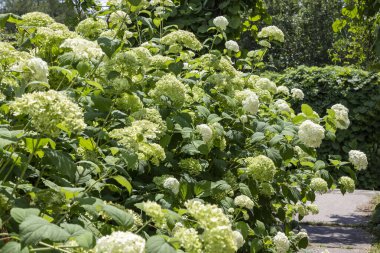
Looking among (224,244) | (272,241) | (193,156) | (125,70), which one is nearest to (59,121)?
(224,244)

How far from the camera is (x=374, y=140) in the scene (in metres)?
9.33

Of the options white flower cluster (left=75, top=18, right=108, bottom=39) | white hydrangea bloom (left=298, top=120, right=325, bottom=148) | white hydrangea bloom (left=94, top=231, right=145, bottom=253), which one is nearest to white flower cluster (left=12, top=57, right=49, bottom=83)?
white hydrangea bloom (left=94, top=231, right=145, bottom=253)

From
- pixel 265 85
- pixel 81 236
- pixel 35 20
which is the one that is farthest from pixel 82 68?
pixel 265 85

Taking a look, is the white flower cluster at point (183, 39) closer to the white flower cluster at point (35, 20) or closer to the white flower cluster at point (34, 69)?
the white flower cluster at point (35, 20)

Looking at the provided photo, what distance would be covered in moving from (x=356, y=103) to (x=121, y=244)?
8635 millimetres

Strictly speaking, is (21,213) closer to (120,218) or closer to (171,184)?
(120,218)

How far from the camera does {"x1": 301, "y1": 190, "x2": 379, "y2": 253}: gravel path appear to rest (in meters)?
5.52

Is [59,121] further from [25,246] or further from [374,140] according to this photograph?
[374,140]

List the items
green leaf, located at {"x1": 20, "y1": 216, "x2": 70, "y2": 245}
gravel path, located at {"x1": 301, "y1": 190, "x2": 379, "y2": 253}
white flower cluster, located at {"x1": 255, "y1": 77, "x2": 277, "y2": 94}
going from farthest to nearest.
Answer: gravel path, located at {"x1": 301, "y1": 190, "x2": 379, "y2": 253}
white flower cluster, located at {"x1": 255, "y1": 77, "x2": 277, "y2": 94}
green leaf, located at {"x1": 20, "y1": 216, "x2": 70, "y2": 245}

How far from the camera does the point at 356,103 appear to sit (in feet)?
30.5

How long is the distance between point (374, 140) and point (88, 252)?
→ 854 cm

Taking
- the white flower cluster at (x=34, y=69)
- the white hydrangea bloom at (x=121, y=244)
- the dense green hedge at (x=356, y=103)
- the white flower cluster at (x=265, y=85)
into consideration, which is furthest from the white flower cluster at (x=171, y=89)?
the dense green hedge at (x=356, y=103)

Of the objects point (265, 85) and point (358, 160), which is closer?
point (358, 160)

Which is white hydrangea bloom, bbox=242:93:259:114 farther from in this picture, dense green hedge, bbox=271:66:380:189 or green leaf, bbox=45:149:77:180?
dense green hedge, bbox=271:66:380:189
